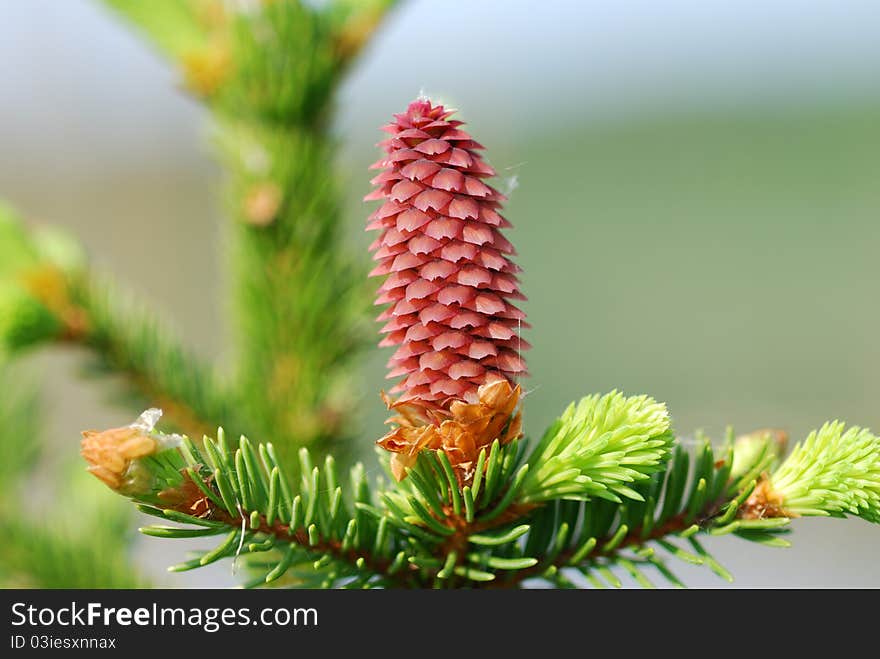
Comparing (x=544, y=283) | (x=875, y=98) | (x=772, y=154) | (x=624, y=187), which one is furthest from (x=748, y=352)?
(x=875, y=98)

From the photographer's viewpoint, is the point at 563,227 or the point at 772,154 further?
the point at 772,154

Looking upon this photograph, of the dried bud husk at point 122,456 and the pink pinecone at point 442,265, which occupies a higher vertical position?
the pink pinecone at point 442,265

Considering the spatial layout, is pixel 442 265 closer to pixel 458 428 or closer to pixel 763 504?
pixel 458 428

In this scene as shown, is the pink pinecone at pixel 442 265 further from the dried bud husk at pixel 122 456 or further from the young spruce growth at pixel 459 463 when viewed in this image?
the dried bud husk at pixel 122 456

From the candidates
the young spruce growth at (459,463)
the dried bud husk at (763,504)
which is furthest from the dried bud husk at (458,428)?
the dried bud husk at (763,504)

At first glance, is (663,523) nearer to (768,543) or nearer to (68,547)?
(768,543)

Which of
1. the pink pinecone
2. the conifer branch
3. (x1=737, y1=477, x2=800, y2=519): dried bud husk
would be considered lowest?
the conifer branch

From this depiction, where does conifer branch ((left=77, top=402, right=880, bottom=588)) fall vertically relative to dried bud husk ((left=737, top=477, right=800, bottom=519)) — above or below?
below

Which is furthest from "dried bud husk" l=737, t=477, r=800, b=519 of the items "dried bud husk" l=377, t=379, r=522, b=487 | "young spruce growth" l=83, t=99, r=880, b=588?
"dried bud husk" l=377, t=379, r=522, b=487

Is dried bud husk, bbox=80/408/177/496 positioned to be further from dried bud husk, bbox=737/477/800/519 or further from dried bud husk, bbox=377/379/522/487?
dried bud husk, bbox=737/477/800/519
